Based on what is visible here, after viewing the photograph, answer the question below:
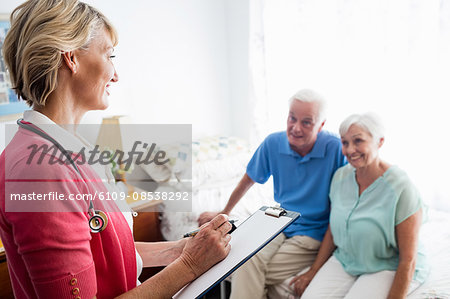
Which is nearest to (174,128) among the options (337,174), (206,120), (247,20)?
(206,120)

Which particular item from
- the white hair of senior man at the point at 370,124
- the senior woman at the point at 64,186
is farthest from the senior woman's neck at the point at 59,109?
the white hair of senior man at the point at 370,124

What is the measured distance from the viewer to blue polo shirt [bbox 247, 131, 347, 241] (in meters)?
1.72

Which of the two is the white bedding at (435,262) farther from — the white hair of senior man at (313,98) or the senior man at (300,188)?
the white hair of senior man at (313,98)

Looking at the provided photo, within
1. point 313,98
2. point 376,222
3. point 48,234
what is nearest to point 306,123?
point 313,98

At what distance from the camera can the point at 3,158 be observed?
2.32ft

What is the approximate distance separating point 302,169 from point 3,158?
1406 mm

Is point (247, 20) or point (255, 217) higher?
point (247, 20)

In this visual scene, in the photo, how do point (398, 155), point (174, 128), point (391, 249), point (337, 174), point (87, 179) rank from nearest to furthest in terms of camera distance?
point (87, 179) → point (391, 249) → point (337, 174) → point (398, 155) → point (174, 128)

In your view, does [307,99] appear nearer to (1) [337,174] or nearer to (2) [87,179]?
(1) [337,174]

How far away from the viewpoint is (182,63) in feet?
9.39

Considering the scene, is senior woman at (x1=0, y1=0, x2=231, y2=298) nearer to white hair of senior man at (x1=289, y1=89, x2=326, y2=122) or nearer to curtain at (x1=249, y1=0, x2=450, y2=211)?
white hair of senior man at (x1=289, y1=89, x2=326, y2=122)

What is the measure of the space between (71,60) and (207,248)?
572 mm

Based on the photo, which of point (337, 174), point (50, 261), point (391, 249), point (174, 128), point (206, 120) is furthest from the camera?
point (206, 120)

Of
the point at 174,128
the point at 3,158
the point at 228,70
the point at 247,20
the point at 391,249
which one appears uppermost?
the point at 247,20
